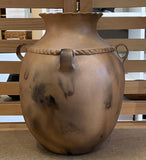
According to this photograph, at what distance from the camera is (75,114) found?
0.87 m

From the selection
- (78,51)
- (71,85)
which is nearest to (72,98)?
(71,85)

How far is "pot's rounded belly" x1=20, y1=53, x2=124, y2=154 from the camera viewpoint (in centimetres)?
85

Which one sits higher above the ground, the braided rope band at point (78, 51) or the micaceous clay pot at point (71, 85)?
the braided rope band at point (78, 51)

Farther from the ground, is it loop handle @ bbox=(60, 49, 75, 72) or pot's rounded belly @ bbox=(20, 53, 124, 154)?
loop handle @ bbox=(60, 49, 75, 72)

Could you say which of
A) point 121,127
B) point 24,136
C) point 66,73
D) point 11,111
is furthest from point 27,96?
point 121,127

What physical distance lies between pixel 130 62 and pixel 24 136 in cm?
60

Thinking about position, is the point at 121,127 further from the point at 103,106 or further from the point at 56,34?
the point at 56,34

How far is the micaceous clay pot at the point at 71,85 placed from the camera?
0.85 m

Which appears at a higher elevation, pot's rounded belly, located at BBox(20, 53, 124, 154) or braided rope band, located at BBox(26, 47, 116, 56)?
braided rope band, located at BBox(26, 47, 116, 56)

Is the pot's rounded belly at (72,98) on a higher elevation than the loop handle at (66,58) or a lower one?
lower

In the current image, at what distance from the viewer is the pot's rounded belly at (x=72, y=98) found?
854mm

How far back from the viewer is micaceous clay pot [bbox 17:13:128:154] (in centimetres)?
85

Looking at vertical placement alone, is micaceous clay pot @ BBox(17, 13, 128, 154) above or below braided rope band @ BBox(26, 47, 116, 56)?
below

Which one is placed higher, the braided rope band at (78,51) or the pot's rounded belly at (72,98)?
the braided rope band at (78,51)
